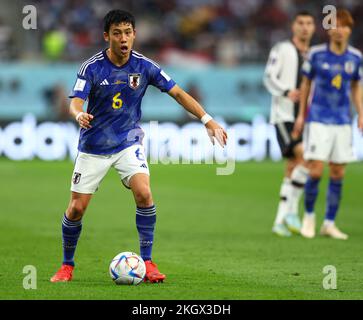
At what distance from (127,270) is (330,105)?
15.3ft

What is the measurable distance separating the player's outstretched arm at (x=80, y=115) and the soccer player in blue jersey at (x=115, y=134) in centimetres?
13

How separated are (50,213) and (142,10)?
1466 centimetres

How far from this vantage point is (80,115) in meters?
7.82

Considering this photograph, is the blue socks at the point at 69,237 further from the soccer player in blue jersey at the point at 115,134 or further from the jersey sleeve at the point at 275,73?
the jersey sleeve at the point at 275,73

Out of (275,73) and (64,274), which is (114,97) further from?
(275,73)

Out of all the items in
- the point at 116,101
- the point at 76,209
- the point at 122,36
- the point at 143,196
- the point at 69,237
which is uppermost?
the point at 122,36

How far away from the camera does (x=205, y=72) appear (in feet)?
86.1

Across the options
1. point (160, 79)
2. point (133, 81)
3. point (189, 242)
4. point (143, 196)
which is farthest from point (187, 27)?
point (143, 196)

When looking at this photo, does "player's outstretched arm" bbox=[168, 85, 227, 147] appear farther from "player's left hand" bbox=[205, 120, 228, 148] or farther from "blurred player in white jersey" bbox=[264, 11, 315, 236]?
"blurred player in white jersey" bbox=[264, 11, 315, 236]

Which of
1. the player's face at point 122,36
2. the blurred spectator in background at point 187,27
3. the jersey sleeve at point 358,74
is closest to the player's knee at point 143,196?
the player's face at point 122,36

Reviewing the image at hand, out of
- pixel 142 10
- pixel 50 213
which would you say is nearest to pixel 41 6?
pixel 142 10

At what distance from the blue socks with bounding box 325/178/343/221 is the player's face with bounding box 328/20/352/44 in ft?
5.58

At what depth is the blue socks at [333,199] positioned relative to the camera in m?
12.2

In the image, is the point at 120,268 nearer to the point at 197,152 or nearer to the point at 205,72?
the point at 197,152
